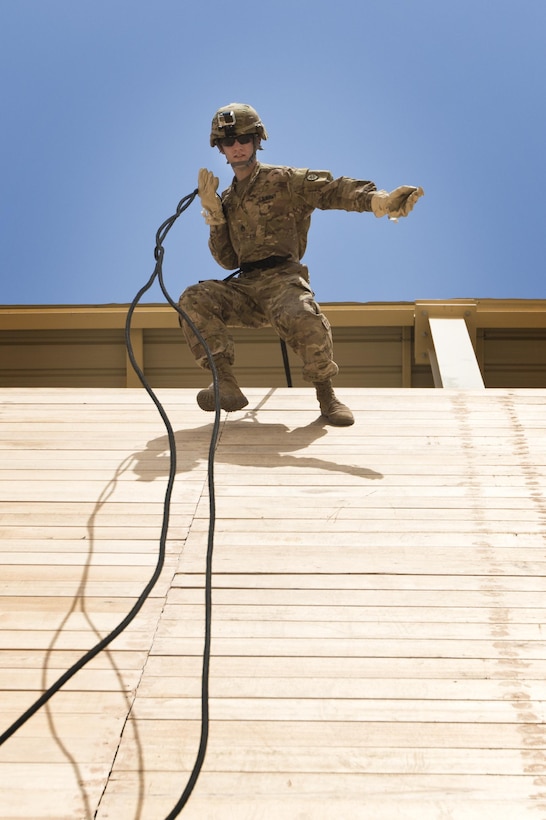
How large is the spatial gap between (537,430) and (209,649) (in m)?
1.95

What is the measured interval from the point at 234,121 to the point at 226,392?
108cm

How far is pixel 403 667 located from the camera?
1.98m

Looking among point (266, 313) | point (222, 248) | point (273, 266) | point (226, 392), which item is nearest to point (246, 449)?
point (226, 392)

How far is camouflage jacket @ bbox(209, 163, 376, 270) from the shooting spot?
370 centimetres

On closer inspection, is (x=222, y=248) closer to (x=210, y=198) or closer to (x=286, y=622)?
(x=210, y=198)

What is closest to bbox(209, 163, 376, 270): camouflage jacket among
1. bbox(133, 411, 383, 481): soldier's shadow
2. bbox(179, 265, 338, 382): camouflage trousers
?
bbox(179, 265, 338, 382): camouflage trousers

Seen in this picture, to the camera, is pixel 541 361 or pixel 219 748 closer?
pixel 219 748

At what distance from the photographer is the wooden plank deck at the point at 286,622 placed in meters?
1.66

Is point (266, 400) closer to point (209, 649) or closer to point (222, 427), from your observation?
point (222, 427)

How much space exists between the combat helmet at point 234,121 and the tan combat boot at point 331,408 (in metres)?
1.06

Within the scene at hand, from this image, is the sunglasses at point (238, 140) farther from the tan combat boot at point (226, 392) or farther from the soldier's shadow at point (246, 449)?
the soldier's shadow at point (246, 449)

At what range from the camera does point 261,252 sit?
3.86m

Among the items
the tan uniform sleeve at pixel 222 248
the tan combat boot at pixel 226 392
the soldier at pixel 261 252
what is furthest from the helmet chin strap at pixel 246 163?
the tan combat boot at pixel 226 392

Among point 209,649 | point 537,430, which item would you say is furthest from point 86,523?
point 537,430
